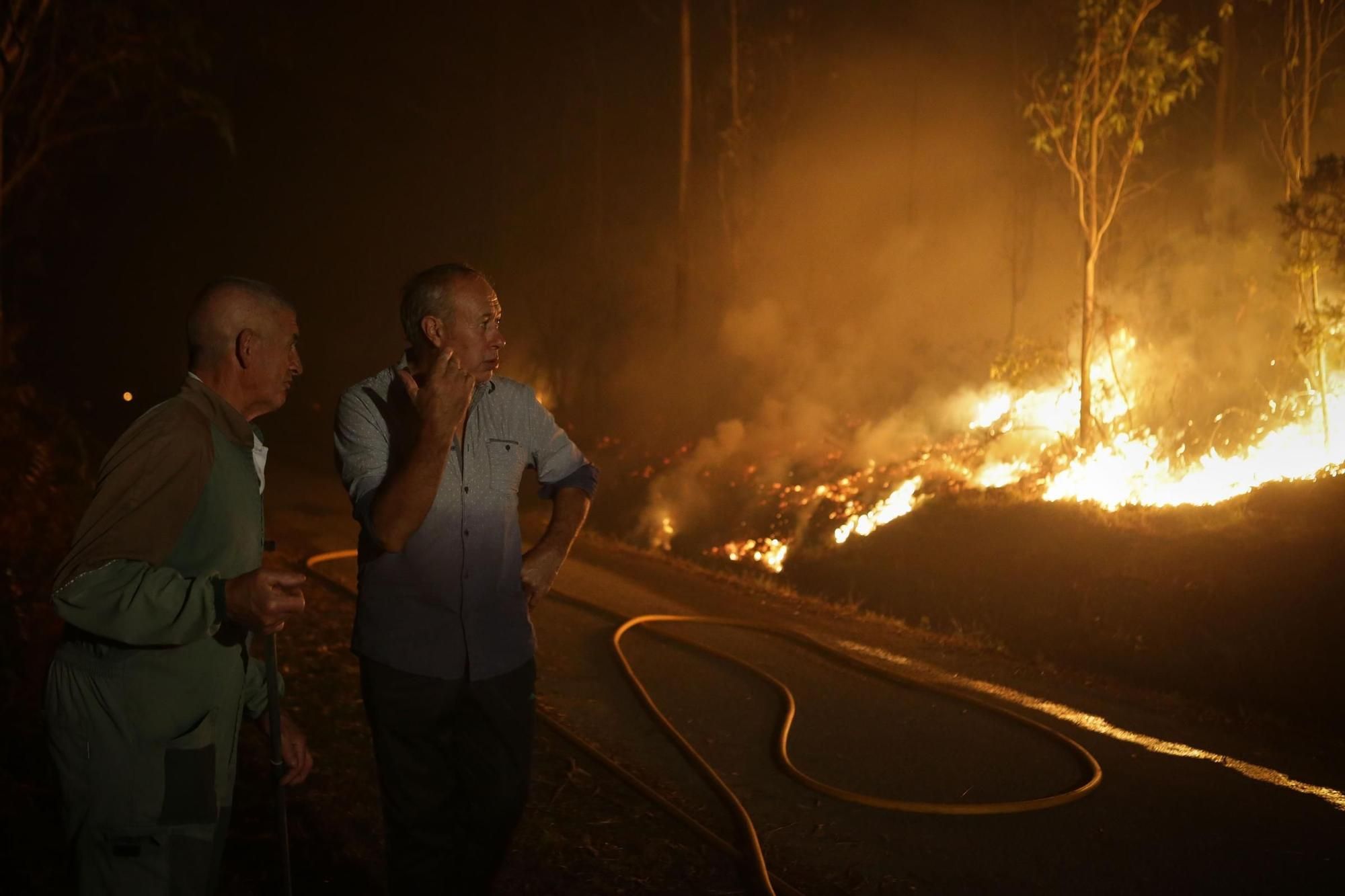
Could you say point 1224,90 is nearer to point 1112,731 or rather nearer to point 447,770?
point 1112,731

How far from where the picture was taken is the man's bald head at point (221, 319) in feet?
9.40

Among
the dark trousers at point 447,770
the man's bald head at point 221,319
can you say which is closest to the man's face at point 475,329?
the man's bald head at point 221,319

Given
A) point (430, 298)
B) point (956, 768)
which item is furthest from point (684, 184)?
point (430, 298)

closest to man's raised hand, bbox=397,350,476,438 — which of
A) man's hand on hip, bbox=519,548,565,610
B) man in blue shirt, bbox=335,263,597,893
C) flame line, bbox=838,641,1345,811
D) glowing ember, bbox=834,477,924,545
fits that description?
man in blue shirt, bbox=335,263,597,893

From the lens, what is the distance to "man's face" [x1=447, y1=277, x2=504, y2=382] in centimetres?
352

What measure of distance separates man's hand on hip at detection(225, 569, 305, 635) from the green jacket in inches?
1.7

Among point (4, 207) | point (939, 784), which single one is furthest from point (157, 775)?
point (4, 207)

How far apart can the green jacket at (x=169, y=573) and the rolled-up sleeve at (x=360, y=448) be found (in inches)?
22.3

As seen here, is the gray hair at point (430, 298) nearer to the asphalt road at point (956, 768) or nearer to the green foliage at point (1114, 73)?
the asphalt road at point (956, 768)

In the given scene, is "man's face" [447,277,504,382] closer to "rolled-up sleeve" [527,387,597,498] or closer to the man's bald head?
"rolled-up sleeve" [527,387,597,498]

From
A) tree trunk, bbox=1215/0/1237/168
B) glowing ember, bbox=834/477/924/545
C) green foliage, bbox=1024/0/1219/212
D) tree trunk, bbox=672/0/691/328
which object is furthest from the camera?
tree trunk, bbox=672/0/691/328

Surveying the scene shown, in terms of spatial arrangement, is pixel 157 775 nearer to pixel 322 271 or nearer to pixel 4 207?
pixel 4 207

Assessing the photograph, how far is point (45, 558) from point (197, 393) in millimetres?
5517

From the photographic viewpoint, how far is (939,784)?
5.86m
